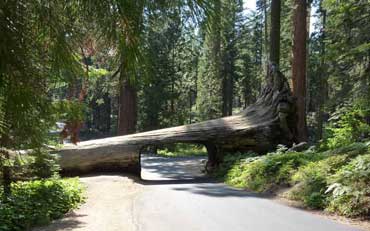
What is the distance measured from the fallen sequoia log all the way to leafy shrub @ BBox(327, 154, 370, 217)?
8680 millimetres

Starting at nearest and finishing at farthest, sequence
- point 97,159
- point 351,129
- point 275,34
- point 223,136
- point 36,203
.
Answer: point 36,203
point 351,129
point 97,159
point 223,136
point 275,34

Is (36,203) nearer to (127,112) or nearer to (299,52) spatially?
(299,52)

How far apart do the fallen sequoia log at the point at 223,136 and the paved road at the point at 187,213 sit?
4.21 meters

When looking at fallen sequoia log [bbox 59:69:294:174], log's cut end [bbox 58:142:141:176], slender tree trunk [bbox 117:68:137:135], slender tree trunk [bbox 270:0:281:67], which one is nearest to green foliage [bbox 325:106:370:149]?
fallen sequoia log [bbox 59:69:294:174]

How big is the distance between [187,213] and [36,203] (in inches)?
124

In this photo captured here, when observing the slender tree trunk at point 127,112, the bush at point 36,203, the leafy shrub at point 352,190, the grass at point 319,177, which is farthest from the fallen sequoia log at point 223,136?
the leafy shrub at point 352,190

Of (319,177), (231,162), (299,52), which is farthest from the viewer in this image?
(299,52)

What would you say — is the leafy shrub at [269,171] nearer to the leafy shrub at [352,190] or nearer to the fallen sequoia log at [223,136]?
the leafy shrub at [352,190]

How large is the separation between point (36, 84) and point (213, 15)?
169cm

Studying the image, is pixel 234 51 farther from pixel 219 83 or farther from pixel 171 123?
pixel 171 123

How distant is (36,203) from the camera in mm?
9641

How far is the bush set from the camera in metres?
8.34

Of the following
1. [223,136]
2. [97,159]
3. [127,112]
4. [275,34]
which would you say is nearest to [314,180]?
[223,136]

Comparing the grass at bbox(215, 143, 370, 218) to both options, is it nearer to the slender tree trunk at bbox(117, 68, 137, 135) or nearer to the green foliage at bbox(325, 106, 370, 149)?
the green foliage at bbox(325, 106, 370, 149)
